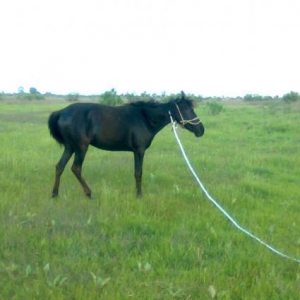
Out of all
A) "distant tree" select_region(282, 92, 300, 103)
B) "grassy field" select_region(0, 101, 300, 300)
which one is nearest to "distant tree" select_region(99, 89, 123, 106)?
"distant tree" select_region(282, 92, 300, 103)

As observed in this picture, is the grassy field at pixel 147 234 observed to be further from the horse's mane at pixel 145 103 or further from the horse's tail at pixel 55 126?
the horse's mane at pixel 145 103

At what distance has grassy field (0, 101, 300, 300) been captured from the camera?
461 cm

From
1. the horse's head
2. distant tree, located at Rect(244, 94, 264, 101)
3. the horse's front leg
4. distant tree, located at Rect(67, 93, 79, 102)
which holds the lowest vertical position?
distant tree, located at Rect(67, 93, 79, 102)

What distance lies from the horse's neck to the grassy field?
43.3 inches

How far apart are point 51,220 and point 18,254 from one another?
45.3 inches

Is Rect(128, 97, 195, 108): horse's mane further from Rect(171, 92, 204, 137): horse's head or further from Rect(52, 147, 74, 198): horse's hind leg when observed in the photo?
Rect(52, 147, 74, 198): horse's hind leg

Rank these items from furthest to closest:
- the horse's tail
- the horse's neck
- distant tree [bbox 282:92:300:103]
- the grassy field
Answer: distant tree [bbox 282:92:300:103]
the horse's neck
the horse's tail
the grassy field

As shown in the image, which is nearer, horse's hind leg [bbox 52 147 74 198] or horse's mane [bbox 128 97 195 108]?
horse's hind leg [bbox 52 147 74 198]

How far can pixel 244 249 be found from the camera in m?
Answer: 5.76

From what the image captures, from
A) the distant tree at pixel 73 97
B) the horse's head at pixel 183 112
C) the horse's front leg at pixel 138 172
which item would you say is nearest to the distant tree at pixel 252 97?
the distant tree at pixel 73 97

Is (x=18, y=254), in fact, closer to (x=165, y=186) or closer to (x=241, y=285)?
(x=241, y=285)

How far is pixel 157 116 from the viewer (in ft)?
27.8

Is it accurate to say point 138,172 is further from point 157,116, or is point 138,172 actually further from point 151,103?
point 151,103

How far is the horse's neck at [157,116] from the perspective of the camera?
8.46 m
